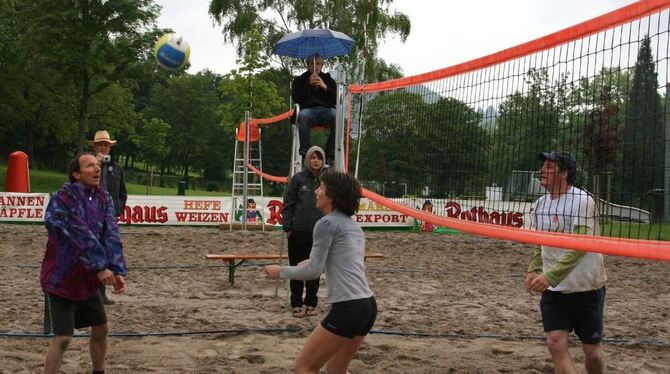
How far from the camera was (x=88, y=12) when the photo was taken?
33344 mm

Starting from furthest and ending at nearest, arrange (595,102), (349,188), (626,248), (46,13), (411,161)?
(46,13)
(411,161)
(595,102)
(349,188)
(626,248)

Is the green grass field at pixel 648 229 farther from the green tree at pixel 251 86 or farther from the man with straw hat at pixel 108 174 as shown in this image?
the green tree at pixel 251 86

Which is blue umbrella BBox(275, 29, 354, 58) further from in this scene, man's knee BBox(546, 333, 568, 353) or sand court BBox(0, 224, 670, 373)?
man's knee BBox(546, 333, 568, 353)

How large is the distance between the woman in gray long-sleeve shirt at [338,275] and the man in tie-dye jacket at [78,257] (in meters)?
1.09

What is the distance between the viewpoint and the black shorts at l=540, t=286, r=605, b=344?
3.96 meters

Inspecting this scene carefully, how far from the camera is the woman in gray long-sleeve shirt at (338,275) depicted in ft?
11.5

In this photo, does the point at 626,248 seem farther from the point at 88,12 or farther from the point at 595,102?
Answer: the point at 88,12

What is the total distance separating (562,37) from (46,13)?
109ft

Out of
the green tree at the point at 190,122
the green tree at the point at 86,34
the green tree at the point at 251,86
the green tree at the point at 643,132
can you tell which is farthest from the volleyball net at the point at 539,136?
the green tree at the point at 190,122

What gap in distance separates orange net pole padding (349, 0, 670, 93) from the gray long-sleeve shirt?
5.67 feet

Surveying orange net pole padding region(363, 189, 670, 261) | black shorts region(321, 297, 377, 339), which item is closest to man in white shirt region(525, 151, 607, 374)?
orange net pole padding region(363, 189, 670, 261)

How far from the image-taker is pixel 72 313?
4113 mm

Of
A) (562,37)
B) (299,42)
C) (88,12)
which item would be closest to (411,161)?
(299,42)

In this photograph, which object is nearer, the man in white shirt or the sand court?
the man in white shirt
